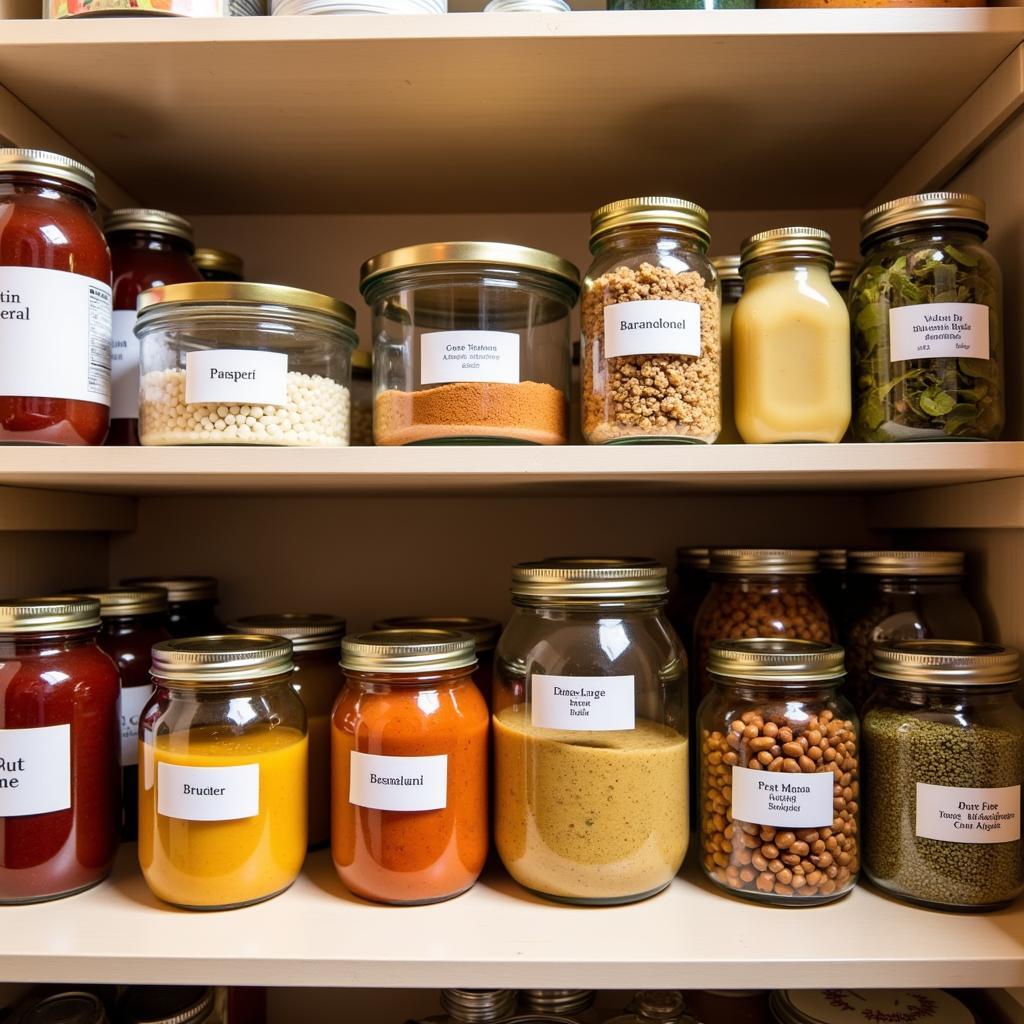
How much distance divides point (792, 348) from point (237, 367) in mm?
516

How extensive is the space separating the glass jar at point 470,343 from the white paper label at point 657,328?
0.31ft

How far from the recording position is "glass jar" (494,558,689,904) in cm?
72

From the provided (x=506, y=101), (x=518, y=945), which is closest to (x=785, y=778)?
(x=518, y=945)

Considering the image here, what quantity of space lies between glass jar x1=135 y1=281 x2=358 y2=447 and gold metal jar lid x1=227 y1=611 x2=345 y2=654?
23 cm

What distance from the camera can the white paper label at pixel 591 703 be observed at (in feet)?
2.36

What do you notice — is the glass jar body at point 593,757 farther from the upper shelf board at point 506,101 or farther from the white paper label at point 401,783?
the upper shelf board at point 506,101

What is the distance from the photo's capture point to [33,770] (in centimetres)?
72

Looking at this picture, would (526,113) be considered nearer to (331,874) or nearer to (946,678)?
(946,678)

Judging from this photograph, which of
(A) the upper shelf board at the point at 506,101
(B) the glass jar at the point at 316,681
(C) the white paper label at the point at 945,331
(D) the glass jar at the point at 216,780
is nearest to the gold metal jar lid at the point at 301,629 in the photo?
(B) the glass jar at the point at 316,681

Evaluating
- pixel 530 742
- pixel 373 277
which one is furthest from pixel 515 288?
pixel 530 742

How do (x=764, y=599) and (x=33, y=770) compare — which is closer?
(x=33, y=770)

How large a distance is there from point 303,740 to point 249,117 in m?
0.66

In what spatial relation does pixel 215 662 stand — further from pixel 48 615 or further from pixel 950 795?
pixel 950 795

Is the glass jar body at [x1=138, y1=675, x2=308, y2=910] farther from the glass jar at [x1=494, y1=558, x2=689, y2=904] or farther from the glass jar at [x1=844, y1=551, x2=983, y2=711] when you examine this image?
the glass jar at [x1=844, y1=551, x2=983, y2=711]
